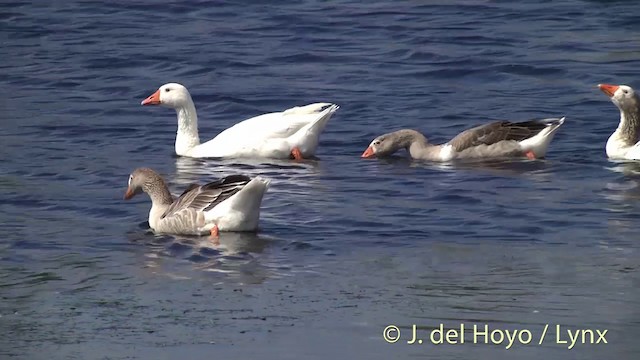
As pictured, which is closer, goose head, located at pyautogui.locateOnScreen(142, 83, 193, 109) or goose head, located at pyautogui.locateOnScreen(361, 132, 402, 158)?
goose head, located at pyautogui.locateOnScreen(361, 132, 402, 158)

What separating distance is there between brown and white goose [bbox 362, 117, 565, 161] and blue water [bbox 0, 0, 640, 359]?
0.79 ft

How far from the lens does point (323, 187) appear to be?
50.0 feet

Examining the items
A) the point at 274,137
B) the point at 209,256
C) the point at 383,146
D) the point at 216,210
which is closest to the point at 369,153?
the point at 383,146

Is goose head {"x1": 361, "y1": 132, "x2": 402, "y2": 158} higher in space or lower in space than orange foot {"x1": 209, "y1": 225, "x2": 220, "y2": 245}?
lower

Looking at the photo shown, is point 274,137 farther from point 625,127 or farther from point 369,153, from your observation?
point 625,127

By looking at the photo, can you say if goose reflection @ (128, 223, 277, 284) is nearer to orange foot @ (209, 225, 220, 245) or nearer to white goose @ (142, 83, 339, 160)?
orange foot @ (209, 225, 220, 245)

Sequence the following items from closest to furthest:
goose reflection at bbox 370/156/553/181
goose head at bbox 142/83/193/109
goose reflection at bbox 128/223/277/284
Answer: goose reflection at bbox 128/223/277/284 < goose reflection at bbox 370/156/553/181 < goose head at bbox 142/83/193/109

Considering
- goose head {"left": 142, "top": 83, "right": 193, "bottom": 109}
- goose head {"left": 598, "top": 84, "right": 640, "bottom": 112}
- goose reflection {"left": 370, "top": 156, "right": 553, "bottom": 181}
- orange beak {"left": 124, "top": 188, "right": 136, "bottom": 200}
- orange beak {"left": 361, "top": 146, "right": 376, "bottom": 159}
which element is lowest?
goose reflection {"left": 370, "top": 156, "right": 553, "bottom": 181}

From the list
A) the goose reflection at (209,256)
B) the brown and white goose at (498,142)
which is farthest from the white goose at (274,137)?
the goose reflection at (209,256)

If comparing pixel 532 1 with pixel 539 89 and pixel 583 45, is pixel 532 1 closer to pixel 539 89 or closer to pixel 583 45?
pixel 583 45

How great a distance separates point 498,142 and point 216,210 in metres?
4.64

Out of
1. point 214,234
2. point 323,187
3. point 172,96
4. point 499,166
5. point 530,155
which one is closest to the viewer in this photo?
point 214,234

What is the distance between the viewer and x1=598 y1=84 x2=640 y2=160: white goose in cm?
1652

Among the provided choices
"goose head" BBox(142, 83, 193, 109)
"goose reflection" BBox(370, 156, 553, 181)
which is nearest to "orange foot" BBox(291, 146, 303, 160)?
"goose reflection" BBox(370, 156, 553, 181)
